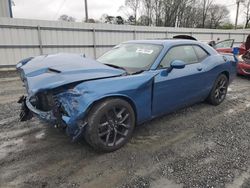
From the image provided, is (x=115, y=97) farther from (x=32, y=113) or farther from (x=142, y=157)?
(x=32, y=113)

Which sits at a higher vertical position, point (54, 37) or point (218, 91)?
point (54, 37)

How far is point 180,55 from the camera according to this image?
3916 mm

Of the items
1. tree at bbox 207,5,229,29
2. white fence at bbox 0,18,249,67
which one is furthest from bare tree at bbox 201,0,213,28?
white fence at bbox 0,18,249,67

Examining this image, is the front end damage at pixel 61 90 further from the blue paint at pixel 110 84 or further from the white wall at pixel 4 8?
the white wall at pixel 4 8

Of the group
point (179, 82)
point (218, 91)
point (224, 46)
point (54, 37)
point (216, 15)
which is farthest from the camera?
point (216, 15)

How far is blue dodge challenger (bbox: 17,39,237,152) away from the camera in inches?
104

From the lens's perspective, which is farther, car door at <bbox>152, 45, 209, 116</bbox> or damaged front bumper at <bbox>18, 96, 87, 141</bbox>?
car door at <bbox>152, 45, 209, 116</bbox>

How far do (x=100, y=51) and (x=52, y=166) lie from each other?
9619 millimetres

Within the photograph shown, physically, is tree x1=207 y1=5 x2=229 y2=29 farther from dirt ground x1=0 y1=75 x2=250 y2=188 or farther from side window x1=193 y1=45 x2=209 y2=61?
dirt ground x1=0 y1=75 x2=250 y2=188

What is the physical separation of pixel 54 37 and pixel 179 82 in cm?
812

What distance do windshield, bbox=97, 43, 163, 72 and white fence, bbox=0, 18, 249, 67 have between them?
5.41m

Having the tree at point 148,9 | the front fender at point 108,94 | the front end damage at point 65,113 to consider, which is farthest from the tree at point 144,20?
the front end damage at point 65,113

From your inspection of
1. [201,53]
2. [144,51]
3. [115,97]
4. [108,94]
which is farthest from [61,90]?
[201,53]

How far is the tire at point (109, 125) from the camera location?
8.84 ft
